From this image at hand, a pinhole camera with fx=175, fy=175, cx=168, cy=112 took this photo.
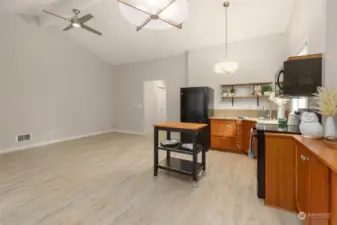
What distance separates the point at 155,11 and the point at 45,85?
4.61 meters

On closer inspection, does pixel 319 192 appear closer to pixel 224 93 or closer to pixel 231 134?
pixel 231 134

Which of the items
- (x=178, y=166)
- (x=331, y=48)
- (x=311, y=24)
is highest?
(x=311, y=24)

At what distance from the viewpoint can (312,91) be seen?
6.59ft

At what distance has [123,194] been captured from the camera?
240 cm

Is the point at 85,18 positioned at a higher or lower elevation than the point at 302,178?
higher

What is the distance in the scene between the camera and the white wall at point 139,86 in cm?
607

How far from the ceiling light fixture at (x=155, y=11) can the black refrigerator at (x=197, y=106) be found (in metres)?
2.33

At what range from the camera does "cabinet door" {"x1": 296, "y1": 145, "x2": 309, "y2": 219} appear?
4.98ft

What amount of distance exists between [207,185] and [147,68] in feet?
17.0

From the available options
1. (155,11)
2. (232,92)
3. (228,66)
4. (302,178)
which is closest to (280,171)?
(302,178)

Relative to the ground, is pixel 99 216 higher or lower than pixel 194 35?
lower

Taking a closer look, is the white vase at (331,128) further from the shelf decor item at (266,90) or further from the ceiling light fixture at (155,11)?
the shelf decor item at (266,90)

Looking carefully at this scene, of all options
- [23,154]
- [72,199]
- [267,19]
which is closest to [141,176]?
[72,199]

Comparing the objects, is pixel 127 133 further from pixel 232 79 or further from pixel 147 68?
pixel 232 79
